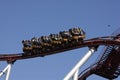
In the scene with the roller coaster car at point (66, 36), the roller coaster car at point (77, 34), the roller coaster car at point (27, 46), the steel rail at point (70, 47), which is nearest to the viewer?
the steel rail at point (70, 47)

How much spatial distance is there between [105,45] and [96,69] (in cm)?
283

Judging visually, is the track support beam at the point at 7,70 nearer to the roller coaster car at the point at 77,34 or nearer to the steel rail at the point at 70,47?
the steel rail at the point at 70,47

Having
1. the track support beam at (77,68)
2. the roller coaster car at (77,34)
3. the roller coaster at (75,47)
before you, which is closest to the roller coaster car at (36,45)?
the roller coaster at (75,47)

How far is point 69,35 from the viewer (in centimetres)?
2989

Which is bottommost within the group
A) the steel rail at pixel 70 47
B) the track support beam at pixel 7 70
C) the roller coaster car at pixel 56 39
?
the track support beam at pixel 7 70

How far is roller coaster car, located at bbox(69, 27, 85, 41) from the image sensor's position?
29.1 meters

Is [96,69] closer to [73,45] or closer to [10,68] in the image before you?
[73,45]

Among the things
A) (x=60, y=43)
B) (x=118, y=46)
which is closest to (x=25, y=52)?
(x=60, y=43)

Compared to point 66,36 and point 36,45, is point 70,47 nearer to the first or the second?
point 66,36

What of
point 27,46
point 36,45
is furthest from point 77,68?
point 27,46

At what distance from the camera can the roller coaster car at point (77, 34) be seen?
95.5ft

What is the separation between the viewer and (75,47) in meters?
29.4

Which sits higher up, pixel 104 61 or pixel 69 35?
pixel 69 35

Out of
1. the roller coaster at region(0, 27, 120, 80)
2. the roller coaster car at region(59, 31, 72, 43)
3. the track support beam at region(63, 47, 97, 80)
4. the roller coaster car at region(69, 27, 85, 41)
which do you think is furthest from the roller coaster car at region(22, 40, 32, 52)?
the track support beam at region(63, 47, 97, 80)
